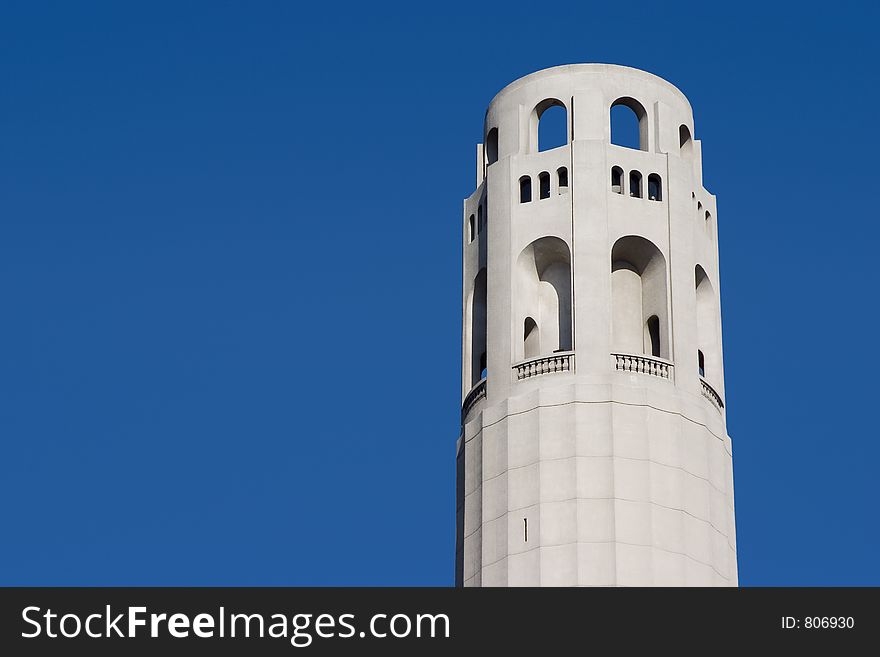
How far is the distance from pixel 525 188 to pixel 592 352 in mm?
8191

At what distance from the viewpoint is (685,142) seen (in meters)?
104

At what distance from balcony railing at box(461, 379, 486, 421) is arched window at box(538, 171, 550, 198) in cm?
748

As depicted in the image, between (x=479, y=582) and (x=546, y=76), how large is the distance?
817 inches

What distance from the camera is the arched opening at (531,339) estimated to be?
98.6 metres

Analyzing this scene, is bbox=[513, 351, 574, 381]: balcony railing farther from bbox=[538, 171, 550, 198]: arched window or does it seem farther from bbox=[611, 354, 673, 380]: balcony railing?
bbox=[538, 171, 550, 198]: arched window

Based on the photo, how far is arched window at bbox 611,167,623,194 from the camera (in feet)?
327

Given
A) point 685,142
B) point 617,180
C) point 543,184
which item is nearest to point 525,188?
point 543,184

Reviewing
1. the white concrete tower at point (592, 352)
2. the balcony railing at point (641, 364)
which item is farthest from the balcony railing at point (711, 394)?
the balcony railing at point (641, 364)

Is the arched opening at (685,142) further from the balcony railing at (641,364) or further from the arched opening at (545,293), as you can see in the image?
the balcony railing at (641,364)

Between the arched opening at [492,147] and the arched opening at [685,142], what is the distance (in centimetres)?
713

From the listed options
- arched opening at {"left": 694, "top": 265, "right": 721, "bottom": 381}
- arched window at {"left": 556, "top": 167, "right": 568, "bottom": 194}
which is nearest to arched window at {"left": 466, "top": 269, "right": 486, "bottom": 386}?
arched window at {"left": 556, "top": 167, "right": 568, "bottom": 194}

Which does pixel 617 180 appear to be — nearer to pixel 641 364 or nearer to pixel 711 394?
pixel 641 364
